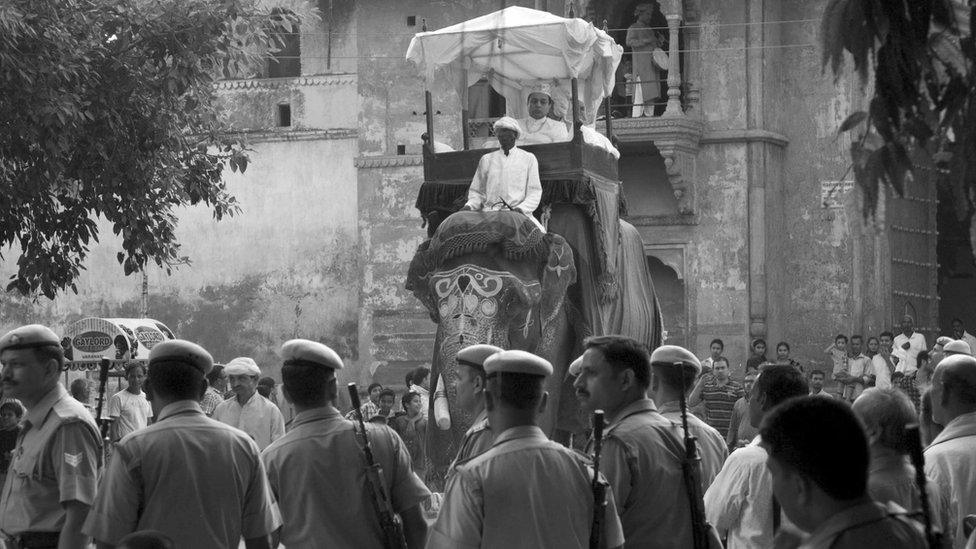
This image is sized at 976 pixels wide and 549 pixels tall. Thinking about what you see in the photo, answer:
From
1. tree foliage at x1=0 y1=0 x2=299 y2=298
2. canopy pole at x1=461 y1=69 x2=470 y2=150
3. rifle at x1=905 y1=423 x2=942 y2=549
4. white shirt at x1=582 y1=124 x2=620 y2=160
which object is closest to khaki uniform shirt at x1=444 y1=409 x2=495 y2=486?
rifle at x1=905 y1=423 x2=942 y2=549

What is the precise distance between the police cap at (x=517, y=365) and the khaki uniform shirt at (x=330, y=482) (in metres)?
0.73

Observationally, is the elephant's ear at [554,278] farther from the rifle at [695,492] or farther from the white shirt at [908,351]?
the white shirt at [908,351]

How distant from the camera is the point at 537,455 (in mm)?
5934

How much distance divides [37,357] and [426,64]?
8434 mm

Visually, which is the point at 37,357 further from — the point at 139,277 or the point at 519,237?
the point at 139,277

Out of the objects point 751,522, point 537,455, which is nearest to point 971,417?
point 751,522

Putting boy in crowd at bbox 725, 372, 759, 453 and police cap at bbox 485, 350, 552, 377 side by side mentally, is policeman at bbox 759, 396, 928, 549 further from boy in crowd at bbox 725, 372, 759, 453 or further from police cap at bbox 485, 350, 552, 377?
boy in crowd at bbox 725, 372, 759, 453

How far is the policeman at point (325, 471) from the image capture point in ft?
21.4

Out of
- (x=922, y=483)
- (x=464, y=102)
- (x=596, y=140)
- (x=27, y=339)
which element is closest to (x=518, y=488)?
(x=922, y=483)

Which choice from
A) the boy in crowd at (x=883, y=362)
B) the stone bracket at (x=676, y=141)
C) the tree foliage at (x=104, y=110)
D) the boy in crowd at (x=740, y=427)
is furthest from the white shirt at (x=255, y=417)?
the stone bracket at (x=676, y=141)

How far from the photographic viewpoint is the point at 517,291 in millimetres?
12305

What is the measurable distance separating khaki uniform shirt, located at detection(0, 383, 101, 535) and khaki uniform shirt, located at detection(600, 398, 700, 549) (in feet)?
5.92

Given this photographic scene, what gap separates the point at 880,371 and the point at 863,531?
56.5 ft

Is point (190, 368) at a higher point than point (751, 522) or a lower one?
higher
